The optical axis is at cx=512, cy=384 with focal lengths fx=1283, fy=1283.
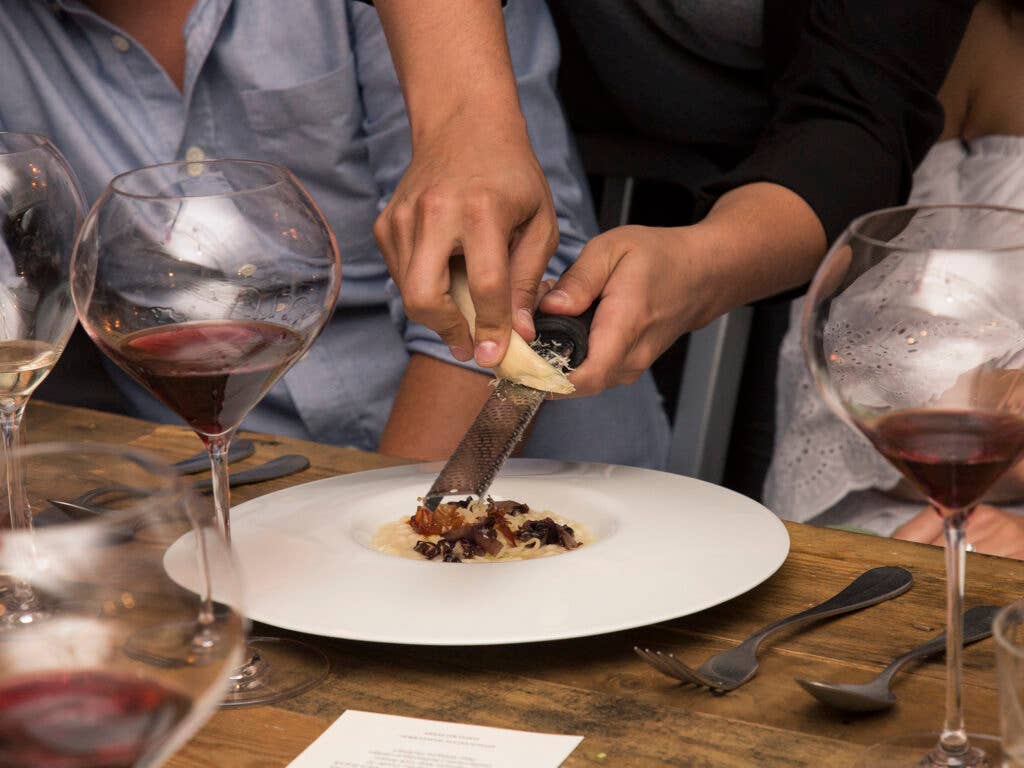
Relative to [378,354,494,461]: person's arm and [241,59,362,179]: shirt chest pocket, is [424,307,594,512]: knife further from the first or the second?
[241,59,362,179]: shirt chest pocket

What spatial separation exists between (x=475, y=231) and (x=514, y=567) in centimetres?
29

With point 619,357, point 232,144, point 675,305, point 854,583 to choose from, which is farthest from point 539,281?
point 232,144

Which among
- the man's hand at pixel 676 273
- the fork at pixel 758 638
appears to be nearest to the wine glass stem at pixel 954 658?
the fork at pixel 758 638

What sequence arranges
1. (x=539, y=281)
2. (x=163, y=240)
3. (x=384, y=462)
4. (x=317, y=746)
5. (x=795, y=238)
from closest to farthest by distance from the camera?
(x=317, y=746)
(x=163, y=240)
(x=539, y=281)
(x=384, y=462)
(x=795, y=238)

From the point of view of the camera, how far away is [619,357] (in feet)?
3.80

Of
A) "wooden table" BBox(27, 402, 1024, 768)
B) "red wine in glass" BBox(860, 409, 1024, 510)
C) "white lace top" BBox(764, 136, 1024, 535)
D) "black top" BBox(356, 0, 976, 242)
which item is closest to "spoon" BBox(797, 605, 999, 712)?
"wooden table" BBox(27, 402, 1024, 768)

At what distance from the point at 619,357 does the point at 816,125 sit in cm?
59

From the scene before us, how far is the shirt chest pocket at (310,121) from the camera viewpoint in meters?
1.75

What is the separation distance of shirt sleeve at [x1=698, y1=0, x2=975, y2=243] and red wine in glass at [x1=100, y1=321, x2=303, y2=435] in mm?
839

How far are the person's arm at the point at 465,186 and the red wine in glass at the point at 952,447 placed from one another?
0.40 metres

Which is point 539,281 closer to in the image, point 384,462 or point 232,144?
point 384,462

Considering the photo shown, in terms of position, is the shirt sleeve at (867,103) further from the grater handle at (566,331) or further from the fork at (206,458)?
the fork at (206,458)

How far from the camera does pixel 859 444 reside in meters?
1.80

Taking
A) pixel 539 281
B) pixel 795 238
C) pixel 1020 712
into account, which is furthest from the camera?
pixel 795 238
